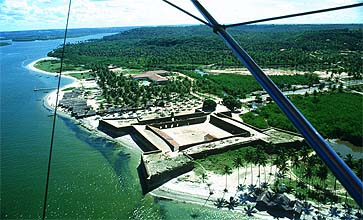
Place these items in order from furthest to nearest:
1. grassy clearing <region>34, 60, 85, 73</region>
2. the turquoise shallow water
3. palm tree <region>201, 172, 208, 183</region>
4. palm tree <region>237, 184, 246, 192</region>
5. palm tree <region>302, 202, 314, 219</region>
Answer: grassy clearing <region>34, 60, 85, 73</region> → palm tree <region>201, 172, 208, 183</region> → palm tree <region>237, 184, 246, 192</region> → the turquoise shallow water → palm tree <region>302, 202, 314, 219</region>

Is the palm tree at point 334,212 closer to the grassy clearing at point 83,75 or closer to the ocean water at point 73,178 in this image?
the ocean water at point 73,178

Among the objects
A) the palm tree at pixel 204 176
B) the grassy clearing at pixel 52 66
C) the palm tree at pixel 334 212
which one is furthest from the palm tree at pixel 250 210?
the grassy clearing at pixel 52 66

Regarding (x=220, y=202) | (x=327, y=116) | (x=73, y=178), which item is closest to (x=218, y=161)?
(x=220, y=202)

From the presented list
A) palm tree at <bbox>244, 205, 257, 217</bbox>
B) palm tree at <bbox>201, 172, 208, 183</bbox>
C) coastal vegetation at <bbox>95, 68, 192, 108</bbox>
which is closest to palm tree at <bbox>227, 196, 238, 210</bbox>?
palm tree at <bbox>244, 205, 257, 217</bbox>

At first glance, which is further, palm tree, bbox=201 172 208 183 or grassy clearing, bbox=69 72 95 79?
grassy clearing, bbox=69 72 95 79

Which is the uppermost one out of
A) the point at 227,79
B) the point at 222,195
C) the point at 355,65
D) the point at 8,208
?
the point at 355,65

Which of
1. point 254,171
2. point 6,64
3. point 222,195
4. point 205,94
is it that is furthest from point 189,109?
point 6,64

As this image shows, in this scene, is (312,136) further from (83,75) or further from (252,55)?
(252,55)

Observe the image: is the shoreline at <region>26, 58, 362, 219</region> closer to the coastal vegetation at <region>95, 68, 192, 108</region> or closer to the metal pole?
the metal pole

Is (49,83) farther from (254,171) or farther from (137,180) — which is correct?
(254,171)
